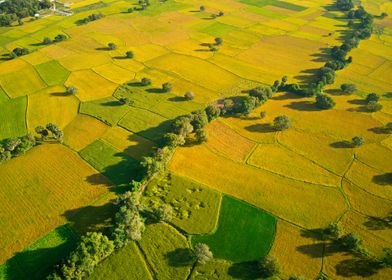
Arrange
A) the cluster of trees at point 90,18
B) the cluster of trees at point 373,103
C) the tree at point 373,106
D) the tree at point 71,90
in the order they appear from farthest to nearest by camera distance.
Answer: the cluster of trees at point 90,18 < the tree at point 71,90 < the cluster of trees at point 373,103 < the tree at point 373,106

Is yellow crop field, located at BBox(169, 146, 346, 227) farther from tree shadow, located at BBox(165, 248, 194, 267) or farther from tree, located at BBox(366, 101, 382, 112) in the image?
tree, located at BBox(366, 101, 382, 112)

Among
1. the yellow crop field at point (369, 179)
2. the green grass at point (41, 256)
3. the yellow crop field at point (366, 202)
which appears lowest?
the green grass at point (41, 256)

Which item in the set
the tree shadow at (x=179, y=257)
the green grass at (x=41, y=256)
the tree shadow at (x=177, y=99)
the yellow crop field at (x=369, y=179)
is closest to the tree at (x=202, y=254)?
the tree shadow at (x=179, y=257)

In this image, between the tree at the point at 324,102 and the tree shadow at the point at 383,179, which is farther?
the tree at the point at 324,102

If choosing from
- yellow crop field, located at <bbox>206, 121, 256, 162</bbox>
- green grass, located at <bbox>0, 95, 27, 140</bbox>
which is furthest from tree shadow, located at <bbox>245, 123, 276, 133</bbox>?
green grass, located at <bbox>0, 95, 27, 140</bbox>

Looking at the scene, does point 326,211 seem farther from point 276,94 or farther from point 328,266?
point 276,94

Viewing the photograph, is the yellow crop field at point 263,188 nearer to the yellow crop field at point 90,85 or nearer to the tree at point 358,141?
the tree at point 358,141
